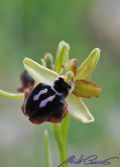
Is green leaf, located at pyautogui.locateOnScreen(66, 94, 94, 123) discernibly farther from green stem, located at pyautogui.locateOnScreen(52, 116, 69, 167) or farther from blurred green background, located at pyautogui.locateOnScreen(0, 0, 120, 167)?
blurred green background, located at pyautogui.locateOnScreen(0, 0, 120, 167)

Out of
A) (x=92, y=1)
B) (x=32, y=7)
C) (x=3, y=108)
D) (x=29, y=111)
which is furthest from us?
(x=92, y=1)

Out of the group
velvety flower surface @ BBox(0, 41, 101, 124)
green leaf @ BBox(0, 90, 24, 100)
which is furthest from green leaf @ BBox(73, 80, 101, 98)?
green leaf @ BBox(0, 90, 24, 100)

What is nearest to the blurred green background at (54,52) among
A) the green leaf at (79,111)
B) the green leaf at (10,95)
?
the green leaf at (10,95)

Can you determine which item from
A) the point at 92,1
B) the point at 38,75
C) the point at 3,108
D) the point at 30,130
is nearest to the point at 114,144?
the point at 30,130

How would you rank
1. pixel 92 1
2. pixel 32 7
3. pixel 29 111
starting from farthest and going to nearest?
pixel 92 1, pixel 32 7, pixel 29 111

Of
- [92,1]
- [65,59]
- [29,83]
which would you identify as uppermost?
[65,59]

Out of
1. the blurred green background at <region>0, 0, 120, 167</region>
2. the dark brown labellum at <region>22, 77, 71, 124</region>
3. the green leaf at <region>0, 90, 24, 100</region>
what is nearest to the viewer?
the dark brown labellum at <region>22, 77, 71, 124</region>

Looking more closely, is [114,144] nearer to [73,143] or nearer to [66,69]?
[73,143]

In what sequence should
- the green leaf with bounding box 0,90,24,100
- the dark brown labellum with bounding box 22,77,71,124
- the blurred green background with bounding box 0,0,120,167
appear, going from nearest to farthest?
the dark brown labellum with bounding box 22,77,71,124
the green leaf with bounding box 0,90,24,100
the blurred green background with bounding box 0,0,120,167
